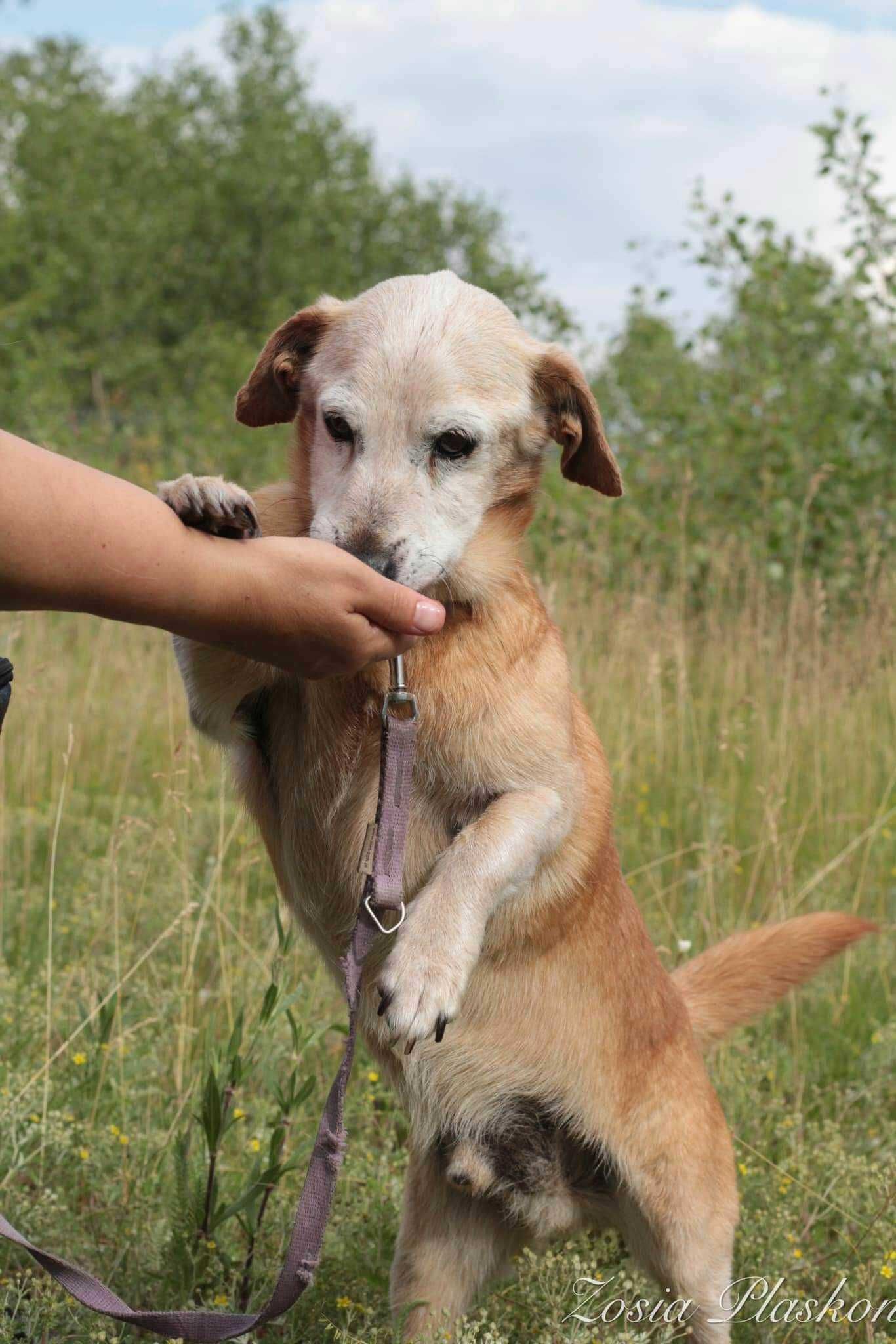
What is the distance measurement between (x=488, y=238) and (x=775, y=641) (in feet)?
59.2

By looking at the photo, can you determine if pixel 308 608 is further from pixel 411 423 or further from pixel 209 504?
pixel 411 423

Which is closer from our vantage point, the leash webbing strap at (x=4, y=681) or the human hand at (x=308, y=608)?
the leash webbing strap at (x=4, y=681)

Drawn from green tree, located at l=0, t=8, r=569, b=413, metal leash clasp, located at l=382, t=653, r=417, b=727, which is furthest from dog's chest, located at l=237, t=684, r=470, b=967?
green tree, located at l=0, t=8, r=569, b=413

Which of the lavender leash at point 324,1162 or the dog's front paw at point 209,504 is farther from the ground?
the dog's front paw at point 209,504

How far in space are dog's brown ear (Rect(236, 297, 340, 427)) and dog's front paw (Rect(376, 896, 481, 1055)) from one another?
3.66 ft

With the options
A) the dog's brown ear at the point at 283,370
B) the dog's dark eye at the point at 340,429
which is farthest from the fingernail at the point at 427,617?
the dog's brown ear at the point at 283,370

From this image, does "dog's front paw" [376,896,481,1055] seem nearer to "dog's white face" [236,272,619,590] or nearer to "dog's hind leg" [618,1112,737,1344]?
"dog's white face" [236,272,619,590]

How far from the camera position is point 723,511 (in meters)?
6.83

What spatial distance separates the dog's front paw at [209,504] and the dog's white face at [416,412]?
1.08 feet

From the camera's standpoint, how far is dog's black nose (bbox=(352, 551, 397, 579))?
2025 millimetres

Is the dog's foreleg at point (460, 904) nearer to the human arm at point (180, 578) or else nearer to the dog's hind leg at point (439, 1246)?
the human arm at point (180, 578)

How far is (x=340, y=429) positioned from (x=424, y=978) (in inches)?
38.8

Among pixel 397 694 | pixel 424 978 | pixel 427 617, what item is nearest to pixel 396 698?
pixel 397 694

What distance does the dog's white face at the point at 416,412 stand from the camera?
2141 millimetres
